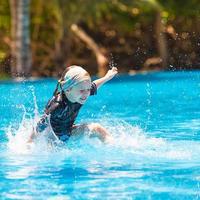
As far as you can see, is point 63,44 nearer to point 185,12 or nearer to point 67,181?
point 185,12

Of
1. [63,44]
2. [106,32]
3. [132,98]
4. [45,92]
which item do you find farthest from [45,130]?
[106,32]

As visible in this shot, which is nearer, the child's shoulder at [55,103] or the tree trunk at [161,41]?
the child's shoulder at [55,103]

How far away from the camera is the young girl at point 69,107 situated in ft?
25.7

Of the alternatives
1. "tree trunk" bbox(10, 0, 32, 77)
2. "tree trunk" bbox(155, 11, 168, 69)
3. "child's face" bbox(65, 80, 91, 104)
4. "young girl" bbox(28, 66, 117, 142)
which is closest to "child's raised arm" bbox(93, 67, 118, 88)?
"young girl" bbox(28, 66, 117, 142)

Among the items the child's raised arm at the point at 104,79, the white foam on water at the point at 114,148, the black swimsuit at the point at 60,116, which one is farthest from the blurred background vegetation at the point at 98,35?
the black swimsuit at the point at 60,116

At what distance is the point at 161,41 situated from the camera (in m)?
21.8

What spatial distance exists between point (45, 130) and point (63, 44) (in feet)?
43.5

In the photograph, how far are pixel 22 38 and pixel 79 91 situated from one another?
11.5m

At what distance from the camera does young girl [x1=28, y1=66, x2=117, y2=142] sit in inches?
308

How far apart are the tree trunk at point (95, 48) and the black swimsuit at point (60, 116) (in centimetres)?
1297

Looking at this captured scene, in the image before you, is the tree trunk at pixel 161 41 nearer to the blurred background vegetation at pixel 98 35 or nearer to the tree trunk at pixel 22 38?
the blurred background vegetation at pixel 98 35

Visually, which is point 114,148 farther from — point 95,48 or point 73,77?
point 95,48

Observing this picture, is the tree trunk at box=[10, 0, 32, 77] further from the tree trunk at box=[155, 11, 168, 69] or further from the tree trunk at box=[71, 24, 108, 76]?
the tree trunk at box=[155, 11, 168, 69]

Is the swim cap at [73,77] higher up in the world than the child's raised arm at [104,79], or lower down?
lower down
